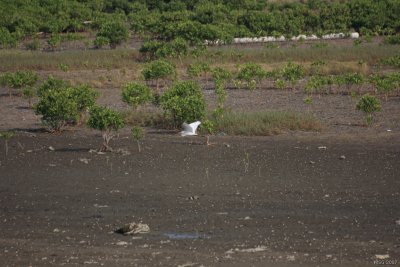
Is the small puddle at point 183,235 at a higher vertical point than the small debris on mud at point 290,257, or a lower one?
lower

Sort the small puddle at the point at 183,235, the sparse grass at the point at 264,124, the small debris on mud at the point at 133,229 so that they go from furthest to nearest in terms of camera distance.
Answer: the sparse grass at the point at 264,124 → the small debris on mud at the point at 133,229 → the small puddle at the point at 183,235

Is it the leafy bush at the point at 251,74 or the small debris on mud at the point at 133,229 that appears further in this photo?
the leafy bush at the point at 251,74

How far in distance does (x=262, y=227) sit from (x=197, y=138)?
8.25 metres

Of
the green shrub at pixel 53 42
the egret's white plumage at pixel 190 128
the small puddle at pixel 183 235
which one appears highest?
the small puddle at pixel 183 235

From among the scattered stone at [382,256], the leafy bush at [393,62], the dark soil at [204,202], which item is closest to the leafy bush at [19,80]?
the dark soil at [204,202]

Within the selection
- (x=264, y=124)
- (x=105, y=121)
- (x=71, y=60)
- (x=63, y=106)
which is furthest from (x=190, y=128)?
(x=71, y=60)

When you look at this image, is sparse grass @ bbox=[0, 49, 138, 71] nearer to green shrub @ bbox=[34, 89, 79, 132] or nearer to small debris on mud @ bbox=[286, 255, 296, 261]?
green shrub @ bbox=[34, 89, 79, 132]

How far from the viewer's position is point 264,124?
66.8ft

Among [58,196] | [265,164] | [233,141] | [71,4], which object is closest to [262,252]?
[58,196]

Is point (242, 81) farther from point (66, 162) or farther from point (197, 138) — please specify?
point (66, 162)

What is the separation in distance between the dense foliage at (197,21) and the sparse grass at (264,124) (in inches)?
1036

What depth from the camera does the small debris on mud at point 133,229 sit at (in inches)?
448

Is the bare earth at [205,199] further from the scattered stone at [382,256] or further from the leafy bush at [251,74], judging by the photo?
the leafy bush at [251,74]

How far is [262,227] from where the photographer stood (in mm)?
11594
